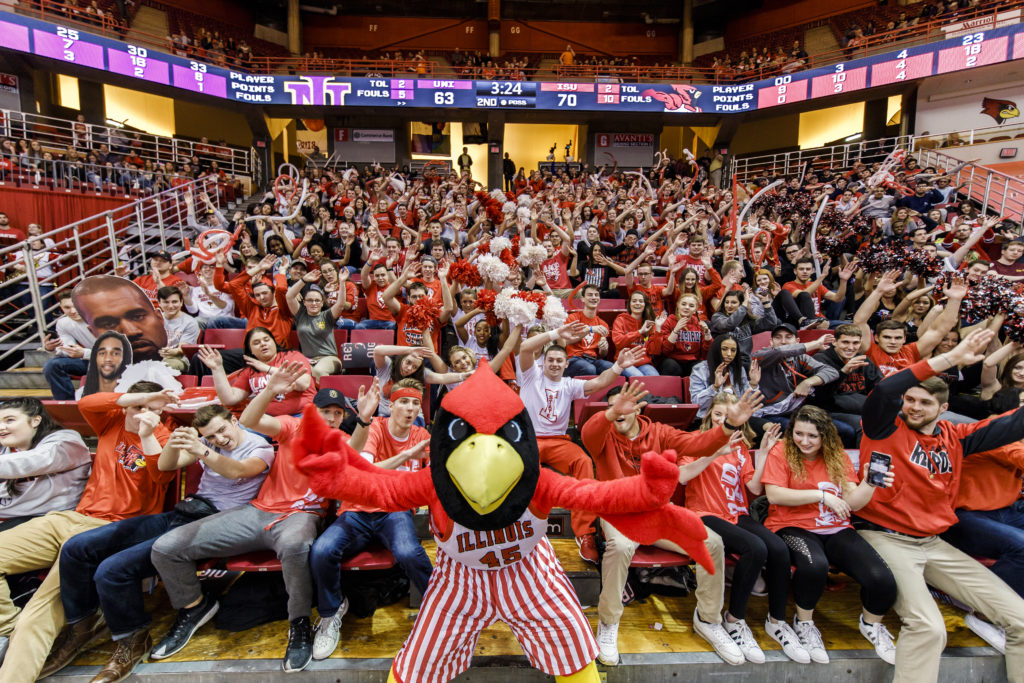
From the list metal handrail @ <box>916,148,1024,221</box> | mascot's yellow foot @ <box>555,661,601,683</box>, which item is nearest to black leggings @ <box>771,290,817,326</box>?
mascot's yellow foot @ <box>555,661,601,683</box>

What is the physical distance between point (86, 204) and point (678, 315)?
9526 mm

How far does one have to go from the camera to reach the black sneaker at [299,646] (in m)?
2.56

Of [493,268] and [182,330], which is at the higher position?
[493,268]

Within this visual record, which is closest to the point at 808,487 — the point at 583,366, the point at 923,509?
the point at 923,509

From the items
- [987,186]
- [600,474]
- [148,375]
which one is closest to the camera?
[600,474]

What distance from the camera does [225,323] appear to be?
547cm

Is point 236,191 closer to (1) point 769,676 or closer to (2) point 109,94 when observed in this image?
(2) point 109,94

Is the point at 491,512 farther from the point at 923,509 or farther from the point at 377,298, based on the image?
the point at 377,298

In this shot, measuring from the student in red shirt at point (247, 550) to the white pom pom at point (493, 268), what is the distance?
1697 millimetres

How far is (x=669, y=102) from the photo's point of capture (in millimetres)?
14594

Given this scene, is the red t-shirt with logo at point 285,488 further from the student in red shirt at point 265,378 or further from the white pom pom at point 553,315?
the white pom pom at point 553,315

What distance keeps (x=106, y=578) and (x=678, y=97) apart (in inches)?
618

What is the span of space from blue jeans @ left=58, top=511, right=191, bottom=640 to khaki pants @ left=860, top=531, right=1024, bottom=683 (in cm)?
371

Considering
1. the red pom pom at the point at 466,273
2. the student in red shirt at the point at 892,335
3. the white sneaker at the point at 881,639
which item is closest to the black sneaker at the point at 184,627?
the red pom pom at the point at 466,273
